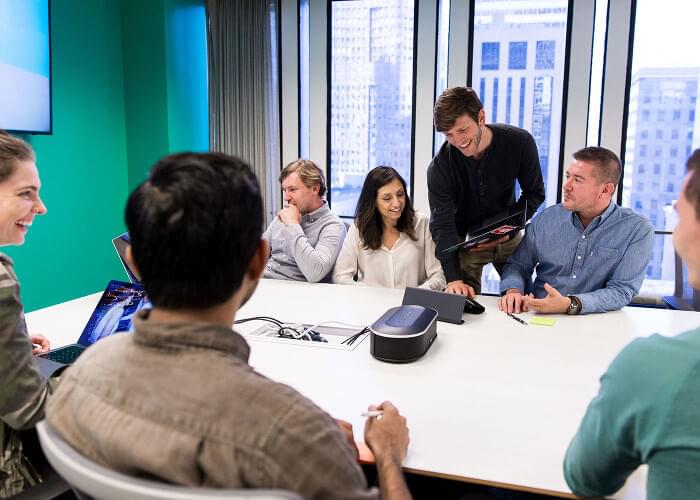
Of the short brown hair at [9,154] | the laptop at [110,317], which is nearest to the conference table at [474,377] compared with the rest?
the laptop at [110,317]

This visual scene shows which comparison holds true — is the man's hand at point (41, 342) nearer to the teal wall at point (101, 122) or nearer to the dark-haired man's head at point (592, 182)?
the teal wall at point (101, 122)

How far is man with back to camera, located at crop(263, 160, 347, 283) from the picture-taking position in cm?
295

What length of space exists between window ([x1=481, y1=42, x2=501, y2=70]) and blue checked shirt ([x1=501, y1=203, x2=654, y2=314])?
2.06 m

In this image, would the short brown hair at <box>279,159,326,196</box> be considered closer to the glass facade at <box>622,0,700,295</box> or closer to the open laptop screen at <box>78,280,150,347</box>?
the open laptop screen at <box>78,280,150,347</box>

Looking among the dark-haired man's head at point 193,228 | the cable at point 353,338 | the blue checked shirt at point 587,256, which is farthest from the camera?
the blue checked shirt at point 587,256

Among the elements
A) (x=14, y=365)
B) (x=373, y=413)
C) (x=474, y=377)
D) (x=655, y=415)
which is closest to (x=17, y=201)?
(x=14, y=365)

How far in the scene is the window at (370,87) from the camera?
449 cm

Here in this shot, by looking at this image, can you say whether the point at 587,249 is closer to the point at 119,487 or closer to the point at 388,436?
the point at 388,436

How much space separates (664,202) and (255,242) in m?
4.11

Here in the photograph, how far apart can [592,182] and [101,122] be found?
325cm

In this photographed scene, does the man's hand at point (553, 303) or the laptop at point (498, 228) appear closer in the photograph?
the man's hand at point (553, 303)

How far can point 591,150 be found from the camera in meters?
2.46

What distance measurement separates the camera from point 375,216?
287 cm

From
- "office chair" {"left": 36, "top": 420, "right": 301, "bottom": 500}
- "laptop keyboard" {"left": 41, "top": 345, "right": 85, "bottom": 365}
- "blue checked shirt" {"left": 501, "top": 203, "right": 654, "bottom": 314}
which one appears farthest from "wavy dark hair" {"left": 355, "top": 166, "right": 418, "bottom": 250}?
"office chair" {"left": 36, "top": 420, "right": 301, "bottom": 500}
